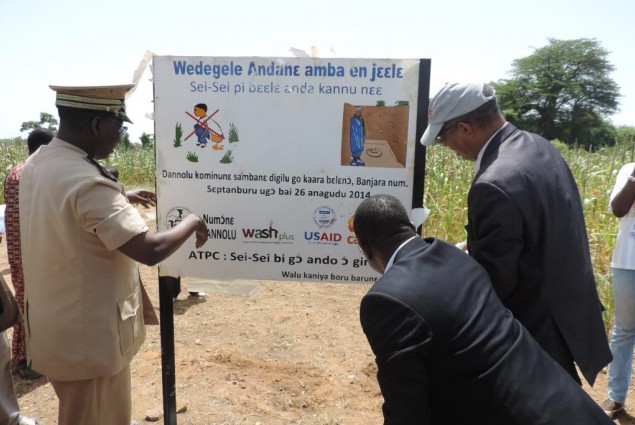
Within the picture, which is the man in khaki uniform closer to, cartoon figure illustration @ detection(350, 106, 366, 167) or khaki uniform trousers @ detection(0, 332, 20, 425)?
khaki uniform trousers @ detection(0, 332, 20, 425)

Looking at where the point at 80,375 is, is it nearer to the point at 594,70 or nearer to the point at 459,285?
the point at 459,285

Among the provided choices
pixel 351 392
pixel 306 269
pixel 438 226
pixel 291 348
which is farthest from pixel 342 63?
pixel 438 226

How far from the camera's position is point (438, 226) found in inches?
242

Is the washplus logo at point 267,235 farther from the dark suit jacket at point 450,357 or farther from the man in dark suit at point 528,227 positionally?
the dark suit jacket at point 450,357

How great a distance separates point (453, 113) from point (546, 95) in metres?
42.2

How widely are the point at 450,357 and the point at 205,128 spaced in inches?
65.2

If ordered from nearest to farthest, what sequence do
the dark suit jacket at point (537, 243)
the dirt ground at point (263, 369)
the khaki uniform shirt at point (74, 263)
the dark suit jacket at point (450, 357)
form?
the dark suit jacket at point (450, 357), the dark suit jacket at point (537, 243), the khaki uniform shirt at point (74, 263), the dirt ground at point (263, 369)

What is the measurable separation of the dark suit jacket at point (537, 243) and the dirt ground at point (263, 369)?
4.61 ft

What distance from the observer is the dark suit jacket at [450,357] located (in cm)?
132

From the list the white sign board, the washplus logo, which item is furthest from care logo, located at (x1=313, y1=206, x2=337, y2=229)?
the washplus logo

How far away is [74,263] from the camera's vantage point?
1882 mm

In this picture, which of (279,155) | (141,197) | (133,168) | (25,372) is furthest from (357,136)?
(133,168)

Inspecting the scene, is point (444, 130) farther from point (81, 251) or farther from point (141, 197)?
point (141, 197)

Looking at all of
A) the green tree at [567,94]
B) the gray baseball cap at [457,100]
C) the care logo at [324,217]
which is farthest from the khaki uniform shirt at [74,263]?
the green tree at [567,94]
